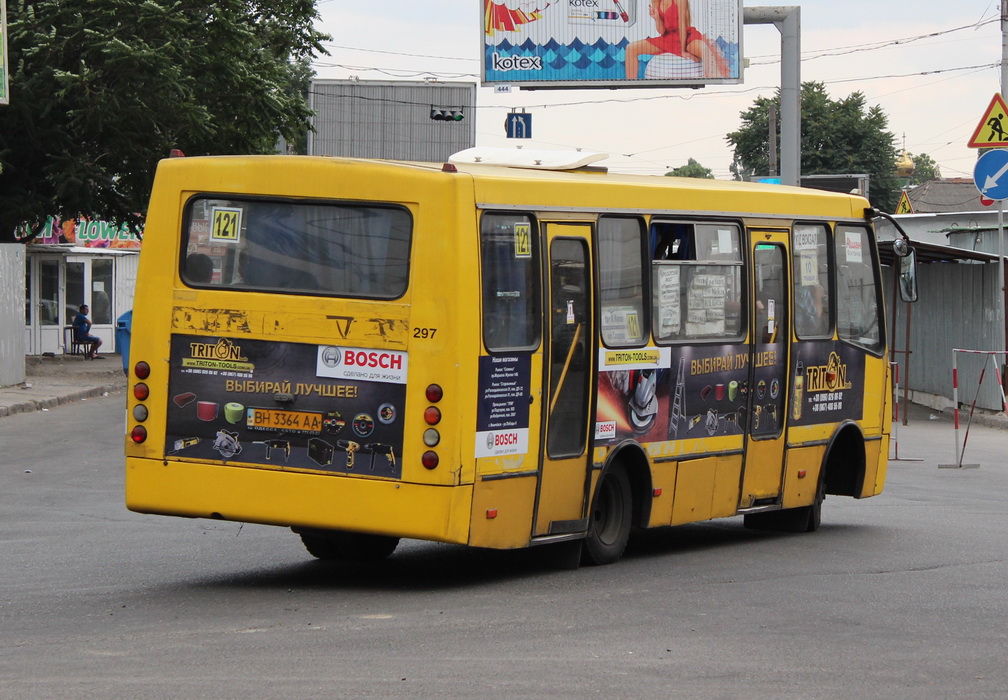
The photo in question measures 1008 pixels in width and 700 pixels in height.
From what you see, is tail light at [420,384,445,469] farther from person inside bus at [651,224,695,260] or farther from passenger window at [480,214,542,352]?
person inside bus at [651,224,695,260]

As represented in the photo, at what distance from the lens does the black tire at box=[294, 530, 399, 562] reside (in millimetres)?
10312

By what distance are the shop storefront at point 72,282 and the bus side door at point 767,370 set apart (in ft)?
87.9

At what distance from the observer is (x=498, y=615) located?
26.7ft

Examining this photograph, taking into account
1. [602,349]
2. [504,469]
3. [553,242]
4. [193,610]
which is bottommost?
[193,610]

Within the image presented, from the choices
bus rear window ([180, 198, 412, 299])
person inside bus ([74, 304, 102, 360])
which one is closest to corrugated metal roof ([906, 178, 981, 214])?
person inside bus ([74, 304, 102, 360])

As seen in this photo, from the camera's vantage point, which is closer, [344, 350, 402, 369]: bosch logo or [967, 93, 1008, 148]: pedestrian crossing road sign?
[344, 350, 402, 369]: bosch logo

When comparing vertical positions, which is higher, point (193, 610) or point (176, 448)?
point (176, 448)

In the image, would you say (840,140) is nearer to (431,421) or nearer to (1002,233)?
(1002,233)

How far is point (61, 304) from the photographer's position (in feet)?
133

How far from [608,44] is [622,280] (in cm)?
2414

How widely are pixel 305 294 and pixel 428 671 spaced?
2.93 metres

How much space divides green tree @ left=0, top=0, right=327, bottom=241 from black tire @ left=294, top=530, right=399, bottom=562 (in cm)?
2077

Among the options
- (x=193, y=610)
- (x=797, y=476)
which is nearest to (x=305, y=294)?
(x=193, y=610)

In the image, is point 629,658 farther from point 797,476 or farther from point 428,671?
point 797,476
